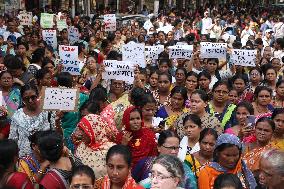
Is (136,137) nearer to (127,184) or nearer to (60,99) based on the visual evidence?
(60,99)

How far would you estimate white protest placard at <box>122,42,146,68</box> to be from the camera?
880cm

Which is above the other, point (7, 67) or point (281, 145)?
point (7, 67)

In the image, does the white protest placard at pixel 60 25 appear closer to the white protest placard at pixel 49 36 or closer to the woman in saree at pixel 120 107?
the white protest placard at pixel 49 36

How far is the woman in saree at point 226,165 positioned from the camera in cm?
438

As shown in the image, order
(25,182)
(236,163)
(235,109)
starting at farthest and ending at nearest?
(235,109) → (236,163) → (25,182)

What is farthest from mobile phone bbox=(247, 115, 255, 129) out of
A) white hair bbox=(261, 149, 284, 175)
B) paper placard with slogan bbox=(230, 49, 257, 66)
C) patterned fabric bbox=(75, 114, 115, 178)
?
paper placard with slogan bbox=(230, 49, 257, 66)

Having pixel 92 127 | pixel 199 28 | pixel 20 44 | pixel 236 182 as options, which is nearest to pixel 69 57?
pixel 20 44

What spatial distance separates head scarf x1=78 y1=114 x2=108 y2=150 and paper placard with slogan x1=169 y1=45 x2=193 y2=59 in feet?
16.0

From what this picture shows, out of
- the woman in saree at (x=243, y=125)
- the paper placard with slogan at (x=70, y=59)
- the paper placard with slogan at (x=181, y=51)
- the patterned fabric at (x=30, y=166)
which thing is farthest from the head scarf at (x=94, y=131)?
the paper placard with slogan at (x=181, y=51)

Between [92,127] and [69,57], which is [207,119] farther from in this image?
[69,57]

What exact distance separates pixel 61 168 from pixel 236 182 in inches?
51.9

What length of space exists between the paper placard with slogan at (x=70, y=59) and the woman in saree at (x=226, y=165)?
4399 millimetres

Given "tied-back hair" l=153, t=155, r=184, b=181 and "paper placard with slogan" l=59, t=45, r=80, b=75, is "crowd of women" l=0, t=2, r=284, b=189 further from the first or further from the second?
"paper placard with slogan" l=59, t=45, r=80, b=75

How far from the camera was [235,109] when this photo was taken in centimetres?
648
